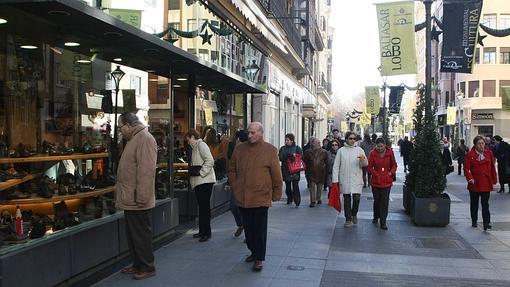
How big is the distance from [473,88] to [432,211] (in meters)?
49.1

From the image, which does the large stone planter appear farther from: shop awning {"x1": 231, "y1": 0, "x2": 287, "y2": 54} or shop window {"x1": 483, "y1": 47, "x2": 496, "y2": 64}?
shop window {"x1": 483, "y1": 47, "x2": 496, "y2": 64}

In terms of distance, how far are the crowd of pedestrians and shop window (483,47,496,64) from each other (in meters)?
46.7

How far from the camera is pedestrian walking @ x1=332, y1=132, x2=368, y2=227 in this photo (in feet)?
32.3

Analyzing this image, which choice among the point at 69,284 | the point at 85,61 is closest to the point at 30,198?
the point at 69,284

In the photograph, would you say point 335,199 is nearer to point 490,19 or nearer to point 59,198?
point 59,198

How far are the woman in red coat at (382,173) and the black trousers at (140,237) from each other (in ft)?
16.1

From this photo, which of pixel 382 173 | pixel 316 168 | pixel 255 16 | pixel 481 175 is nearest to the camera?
pixel 481 175

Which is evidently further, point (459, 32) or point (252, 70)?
point (252, 70)

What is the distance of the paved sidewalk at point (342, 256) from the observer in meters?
6.25

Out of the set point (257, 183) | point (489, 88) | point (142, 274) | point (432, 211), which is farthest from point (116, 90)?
point (489, 88)

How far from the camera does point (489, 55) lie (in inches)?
2114

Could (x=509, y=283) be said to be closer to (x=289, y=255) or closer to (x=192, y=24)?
(x=289, y=255)

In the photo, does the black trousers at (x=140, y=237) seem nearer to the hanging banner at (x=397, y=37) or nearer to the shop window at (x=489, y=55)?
the hanging banner at (x=397, y=37)

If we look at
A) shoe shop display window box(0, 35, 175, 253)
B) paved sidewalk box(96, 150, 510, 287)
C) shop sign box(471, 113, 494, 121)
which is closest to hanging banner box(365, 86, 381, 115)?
paved sidewalk box(96, 150, 510, 287)
